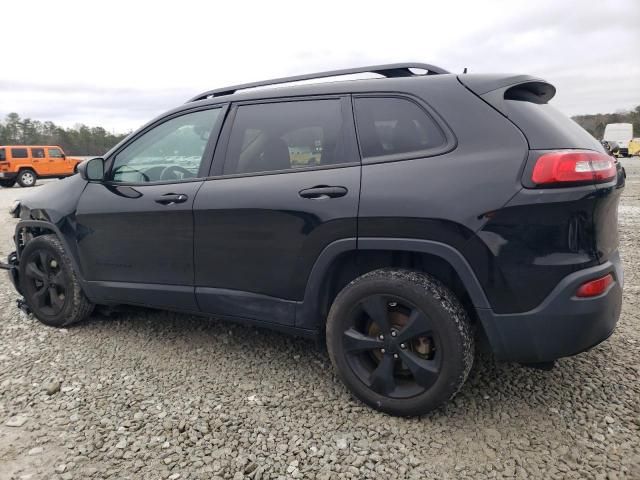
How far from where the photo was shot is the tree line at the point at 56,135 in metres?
45.5

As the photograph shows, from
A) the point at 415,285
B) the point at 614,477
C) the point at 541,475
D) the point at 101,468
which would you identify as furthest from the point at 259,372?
the point at 614,477

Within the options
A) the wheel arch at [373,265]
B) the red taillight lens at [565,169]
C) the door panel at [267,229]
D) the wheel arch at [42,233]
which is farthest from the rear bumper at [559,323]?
the wheel arch at [42,233]

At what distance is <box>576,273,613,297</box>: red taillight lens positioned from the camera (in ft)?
6.67

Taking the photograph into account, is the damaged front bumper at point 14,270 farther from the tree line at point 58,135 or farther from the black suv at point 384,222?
the tree line at point 58,135

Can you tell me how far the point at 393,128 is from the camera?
2.42 metres

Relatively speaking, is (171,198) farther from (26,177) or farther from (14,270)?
(26,177)

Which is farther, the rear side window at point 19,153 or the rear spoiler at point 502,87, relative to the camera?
the rear side window at point 19,153

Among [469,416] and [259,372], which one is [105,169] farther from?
[469,416]

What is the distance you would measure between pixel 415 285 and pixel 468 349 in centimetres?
38

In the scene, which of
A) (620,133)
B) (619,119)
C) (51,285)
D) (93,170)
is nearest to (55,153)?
(51,285)

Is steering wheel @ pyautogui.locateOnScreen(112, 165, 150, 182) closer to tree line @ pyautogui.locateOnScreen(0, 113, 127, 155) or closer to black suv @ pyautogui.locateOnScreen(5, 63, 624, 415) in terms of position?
black suv @ pyautogui.locateOnScreen(5, 63, 624, 415)

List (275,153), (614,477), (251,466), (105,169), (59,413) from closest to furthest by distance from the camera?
(614,477), (251,466), (59,413), (275,153), (105,169)

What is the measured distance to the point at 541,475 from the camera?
1979 millimetres

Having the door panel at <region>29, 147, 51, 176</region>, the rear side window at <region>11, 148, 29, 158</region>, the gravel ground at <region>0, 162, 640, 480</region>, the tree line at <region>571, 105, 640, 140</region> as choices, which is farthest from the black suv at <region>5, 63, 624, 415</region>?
the tree line at <region>571, 105, 640, 140</region>
